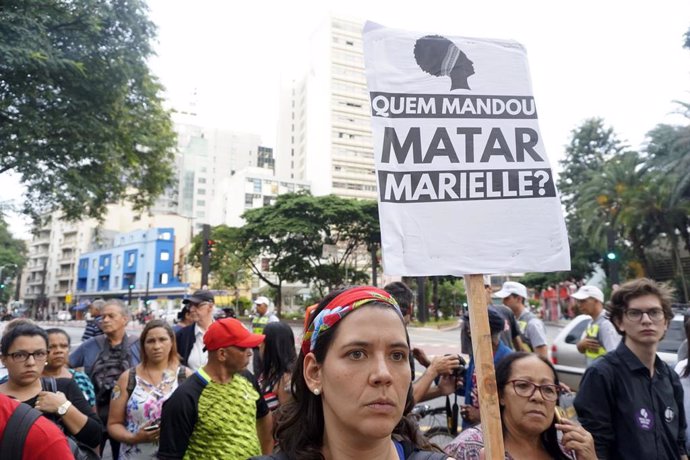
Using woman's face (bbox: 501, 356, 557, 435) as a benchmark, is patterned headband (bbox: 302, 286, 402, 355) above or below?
above

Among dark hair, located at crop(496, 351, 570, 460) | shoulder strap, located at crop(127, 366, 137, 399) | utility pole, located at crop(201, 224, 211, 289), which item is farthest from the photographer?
utility pole, located at crop(201, 224, 211, 289)

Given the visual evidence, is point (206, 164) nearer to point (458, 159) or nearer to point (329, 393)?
point (458, 159)

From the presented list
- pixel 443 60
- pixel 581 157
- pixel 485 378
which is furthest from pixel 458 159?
pixel 581 157

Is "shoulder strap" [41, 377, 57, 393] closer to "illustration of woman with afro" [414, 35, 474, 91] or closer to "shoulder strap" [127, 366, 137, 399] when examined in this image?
"shoulder strap" [127, 366, 137, 399]

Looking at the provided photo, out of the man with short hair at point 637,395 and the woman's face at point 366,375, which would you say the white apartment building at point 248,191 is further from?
the woman's face at point 366,375

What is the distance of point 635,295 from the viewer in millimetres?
2814

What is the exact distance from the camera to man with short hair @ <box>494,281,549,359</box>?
604 cm

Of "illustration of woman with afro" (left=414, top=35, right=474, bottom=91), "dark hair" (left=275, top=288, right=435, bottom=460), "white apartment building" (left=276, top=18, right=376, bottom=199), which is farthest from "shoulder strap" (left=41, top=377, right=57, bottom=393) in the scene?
"white apartment building" (left=276, top=18, right=376, bottom=199)

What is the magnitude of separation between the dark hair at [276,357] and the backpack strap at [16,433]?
2.54 metres

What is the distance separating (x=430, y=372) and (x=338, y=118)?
234 feet

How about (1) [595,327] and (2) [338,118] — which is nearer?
(1) [595,327]

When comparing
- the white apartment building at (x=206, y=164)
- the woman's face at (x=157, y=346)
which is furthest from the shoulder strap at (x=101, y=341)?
the white apartment building at (x=206, y=164)

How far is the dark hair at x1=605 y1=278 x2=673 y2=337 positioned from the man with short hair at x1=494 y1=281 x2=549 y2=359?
3145 millimetres

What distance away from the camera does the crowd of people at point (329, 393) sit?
1.47 m
